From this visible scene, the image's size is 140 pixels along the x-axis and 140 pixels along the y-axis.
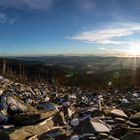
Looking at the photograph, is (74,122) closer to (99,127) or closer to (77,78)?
(99,127)

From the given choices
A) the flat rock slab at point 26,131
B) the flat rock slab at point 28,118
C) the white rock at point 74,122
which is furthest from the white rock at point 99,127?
the flat rock slab at point 28,118

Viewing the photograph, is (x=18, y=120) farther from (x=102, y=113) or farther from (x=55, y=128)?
(x=102, y=113)

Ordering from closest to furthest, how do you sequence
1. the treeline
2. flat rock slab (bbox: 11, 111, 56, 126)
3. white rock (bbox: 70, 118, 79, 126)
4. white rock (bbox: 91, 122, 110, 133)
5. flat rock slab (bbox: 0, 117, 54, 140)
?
flat rock slab (bbox: 0, 117, 54, 140) → white rock (bbox: 91, 122, 110, 133) → flat rock slab (bbox: 11, 111, 56, 126) → white rock (bbox: 70, 118, 79, 126) → the treeline

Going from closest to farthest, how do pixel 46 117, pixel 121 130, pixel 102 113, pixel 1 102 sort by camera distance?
pixel 121 130 < pixel 46 117 < pixel 102 113 < pixel 1 102

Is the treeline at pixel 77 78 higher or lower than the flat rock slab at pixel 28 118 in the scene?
lower

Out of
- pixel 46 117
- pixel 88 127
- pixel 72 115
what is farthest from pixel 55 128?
pixel 72 115

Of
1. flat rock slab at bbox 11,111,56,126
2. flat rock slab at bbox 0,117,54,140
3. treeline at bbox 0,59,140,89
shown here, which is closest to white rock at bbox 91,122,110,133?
flat rock slab at bbox 0,117,54,140

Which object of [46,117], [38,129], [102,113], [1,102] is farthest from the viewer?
[1,102]

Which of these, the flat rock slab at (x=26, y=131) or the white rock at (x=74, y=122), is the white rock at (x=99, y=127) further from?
the flat rock slab at (x=26, y=131)

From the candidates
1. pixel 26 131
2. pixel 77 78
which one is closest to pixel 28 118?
pixel 26 131

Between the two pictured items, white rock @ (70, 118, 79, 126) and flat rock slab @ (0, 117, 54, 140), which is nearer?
flat rock slab @ (0, 117, 54, 140)

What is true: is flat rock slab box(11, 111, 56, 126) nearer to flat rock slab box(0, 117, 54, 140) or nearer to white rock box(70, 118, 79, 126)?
flat rock slab box(0, 117, 54, 140)

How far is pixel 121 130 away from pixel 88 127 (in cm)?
136

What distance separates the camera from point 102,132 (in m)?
11.1
